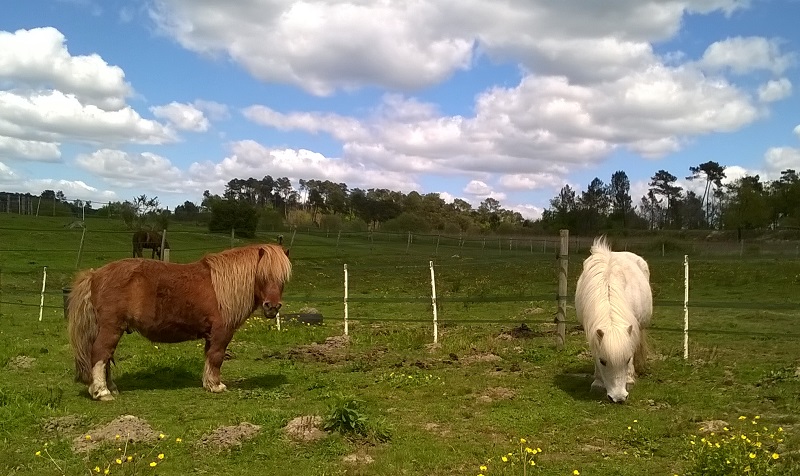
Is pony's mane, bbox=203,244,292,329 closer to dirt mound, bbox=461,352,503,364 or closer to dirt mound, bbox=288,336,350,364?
dirt mound, bbox=288,336,350,364

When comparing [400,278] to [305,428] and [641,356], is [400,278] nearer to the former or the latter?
[641,356]

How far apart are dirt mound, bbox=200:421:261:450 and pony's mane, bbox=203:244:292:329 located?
2059mm

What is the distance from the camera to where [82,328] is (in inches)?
253

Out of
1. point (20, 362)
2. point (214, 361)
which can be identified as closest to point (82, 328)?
point (214, 361)

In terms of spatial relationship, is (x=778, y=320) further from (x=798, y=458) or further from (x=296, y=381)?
(x=296, y=381)

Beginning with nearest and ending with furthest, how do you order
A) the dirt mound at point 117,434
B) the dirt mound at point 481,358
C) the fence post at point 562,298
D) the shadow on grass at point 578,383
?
the dirt mound at point 117,434
the shadow on grass at point 578,383
the dirt mound at point 481,358
the fence post at point 562,298

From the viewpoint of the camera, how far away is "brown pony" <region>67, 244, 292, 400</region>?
251 inches

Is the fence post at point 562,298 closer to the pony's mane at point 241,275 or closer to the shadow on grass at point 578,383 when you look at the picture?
the shadow on grass at point 578,383

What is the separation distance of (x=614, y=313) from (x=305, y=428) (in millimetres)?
3457

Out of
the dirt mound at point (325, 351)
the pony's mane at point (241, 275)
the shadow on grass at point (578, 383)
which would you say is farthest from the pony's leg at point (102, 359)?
the shadow on grass at point (578, 383)

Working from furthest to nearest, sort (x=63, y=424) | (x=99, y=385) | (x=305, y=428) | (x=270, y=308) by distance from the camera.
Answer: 1. (x=270, y=308)
2. (x=99, y=385)
3. (x=63, y=424)
4. (x=305, y=428)

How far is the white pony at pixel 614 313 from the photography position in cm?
589

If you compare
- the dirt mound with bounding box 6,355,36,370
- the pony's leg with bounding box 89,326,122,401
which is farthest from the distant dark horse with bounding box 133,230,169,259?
the pony's leg with bounding box 89,326,122,401

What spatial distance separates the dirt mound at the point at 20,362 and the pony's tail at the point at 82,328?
6.56ft
